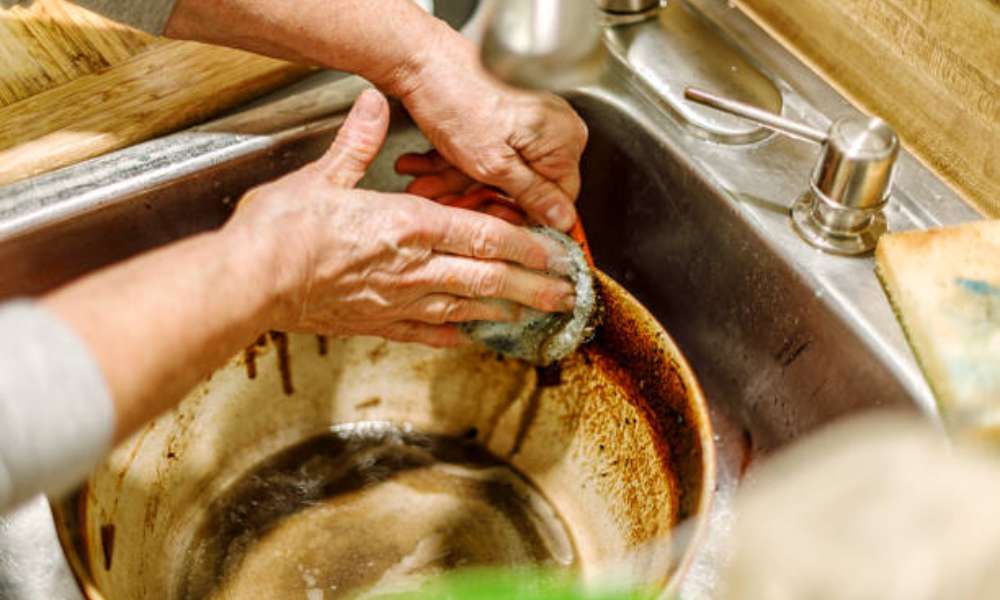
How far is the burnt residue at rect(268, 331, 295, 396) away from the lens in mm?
875

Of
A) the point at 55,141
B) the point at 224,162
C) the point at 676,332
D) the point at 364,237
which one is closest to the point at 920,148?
the point at 676,332

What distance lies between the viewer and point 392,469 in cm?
92

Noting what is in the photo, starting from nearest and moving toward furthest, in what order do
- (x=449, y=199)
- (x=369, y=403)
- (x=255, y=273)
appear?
(x=255, y=273) → (x=449, y=199) → (x=369, y=403)

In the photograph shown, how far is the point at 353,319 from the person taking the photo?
0.77 meters

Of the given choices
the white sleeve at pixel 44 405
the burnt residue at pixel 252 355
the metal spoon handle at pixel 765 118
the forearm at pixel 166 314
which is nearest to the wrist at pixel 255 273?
the forearm at pixel 166 314

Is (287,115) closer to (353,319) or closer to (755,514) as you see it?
(353,319)

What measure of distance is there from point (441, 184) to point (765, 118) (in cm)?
29

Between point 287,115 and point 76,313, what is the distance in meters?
0.39

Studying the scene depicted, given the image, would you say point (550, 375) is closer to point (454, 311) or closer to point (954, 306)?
point (454, 311)

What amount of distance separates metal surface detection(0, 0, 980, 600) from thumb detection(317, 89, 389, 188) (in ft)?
0.37

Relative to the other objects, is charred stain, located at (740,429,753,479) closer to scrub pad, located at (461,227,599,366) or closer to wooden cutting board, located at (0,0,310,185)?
scrub pad, located at (461,227,599,366)

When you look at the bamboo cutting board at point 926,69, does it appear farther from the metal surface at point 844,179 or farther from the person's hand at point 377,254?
the person's hand at point 377,254

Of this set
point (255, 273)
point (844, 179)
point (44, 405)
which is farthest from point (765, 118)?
point (44, 405)

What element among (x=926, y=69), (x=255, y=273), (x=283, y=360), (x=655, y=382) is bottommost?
(x=283, y=360)
